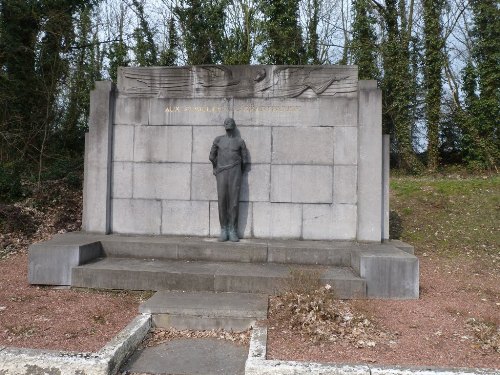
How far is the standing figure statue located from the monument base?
494mm

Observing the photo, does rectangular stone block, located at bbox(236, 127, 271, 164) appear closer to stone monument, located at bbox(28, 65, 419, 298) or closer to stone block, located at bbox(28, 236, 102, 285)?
stone monument, located at bbox(28, 65, 419, 298)

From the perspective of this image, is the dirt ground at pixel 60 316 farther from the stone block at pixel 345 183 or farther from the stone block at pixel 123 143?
the stone block at pixel 345 183

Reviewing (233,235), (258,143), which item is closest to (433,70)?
(258,143)

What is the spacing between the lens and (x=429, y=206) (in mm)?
13391

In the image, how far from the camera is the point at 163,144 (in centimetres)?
883

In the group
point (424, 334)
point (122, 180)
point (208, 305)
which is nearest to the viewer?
point (424, 334)

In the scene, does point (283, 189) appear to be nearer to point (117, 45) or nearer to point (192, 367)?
point (192, 367)

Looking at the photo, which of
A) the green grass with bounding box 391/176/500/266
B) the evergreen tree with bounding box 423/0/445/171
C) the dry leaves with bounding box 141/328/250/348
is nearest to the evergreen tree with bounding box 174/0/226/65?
the evergreen tree with bounding box 423/0/445/171

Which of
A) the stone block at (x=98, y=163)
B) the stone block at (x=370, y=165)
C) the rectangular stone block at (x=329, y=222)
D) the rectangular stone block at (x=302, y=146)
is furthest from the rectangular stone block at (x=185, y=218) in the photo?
the stone block at (x=370, y=165)

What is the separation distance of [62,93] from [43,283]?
12793 millimetres

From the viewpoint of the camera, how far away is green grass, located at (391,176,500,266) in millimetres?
10555

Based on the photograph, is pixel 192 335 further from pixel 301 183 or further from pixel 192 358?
pixel 301 183

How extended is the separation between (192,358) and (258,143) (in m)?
4.96

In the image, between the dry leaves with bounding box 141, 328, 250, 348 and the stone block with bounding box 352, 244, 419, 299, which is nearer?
the dry leaves with bounding box 141, 328, 250, 348
